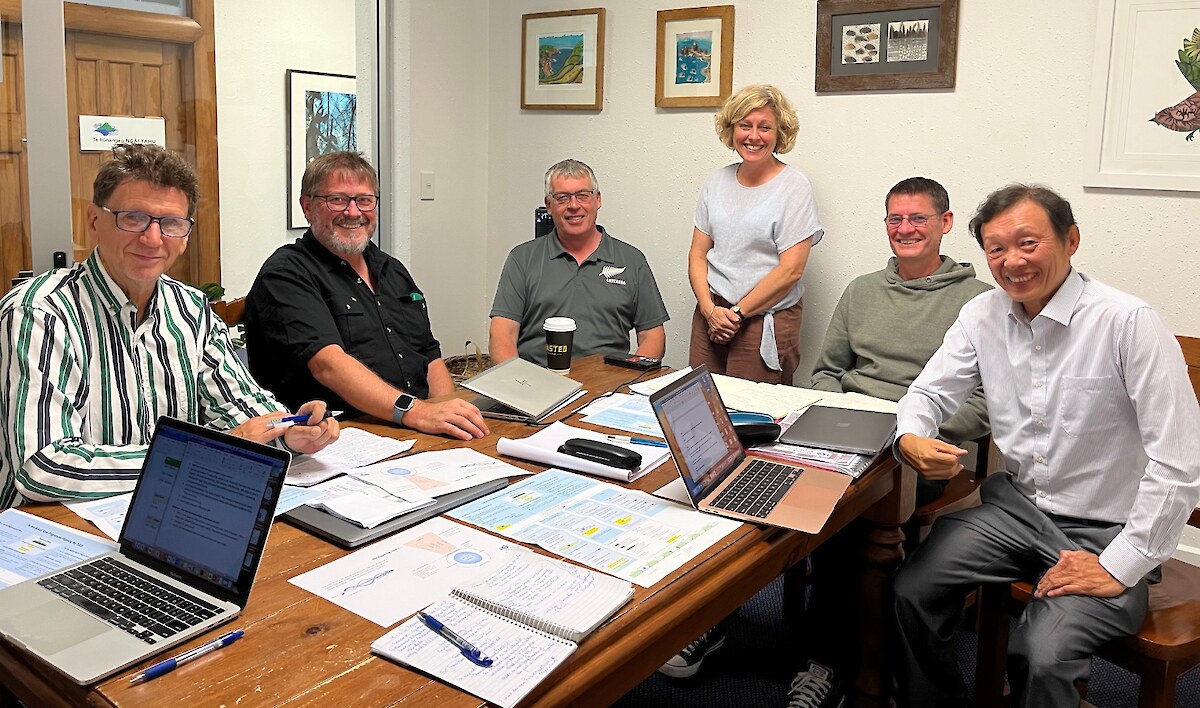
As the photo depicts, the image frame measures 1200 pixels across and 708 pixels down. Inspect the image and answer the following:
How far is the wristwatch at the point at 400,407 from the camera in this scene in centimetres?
212

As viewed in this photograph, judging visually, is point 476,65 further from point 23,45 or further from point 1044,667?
point 1044,667

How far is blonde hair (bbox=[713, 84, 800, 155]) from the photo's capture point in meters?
3.41

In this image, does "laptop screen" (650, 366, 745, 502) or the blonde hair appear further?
the blonde hair

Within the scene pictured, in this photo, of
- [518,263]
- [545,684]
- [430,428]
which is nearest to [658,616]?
[545,684]

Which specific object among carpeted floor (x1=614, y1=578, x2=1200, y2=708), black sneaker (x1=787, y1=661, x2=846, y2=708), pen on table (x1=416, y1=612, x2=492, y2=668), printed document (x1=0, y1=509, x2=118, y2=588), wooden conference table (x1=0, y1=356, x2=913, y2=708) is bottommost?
carpeted floor (x1=614, y1=578, x2=1200, y2=708)

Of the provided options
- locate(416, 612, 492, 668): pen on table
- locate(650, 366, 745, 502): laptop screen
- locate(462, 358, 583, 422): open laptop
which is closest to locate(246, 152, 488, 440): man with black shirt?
locate(462, 358, 583, 422): open laptop

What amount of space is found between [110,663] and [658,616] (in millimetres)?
666

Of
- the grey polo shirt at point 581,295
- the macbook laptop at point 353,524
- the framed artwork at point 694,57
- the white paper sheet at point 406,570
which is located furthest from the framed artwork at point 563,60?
the white paper sheet at point 406,570

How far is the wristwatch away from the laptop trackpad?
3.07 ft

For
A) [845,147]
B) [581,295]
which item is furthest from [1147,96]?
[581,295]

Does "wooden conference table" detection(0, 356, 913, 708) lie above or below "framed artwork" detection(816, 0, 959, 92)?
below

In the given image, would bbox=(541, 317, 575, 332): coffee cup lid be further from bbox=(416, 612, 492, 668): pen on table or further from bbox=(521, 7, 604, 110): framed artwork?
bbox=(521, 7, 604, 110): framed artwork

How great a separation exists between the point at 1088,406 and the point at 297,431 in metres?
1.53

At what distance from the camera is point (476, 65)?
15.0ft
